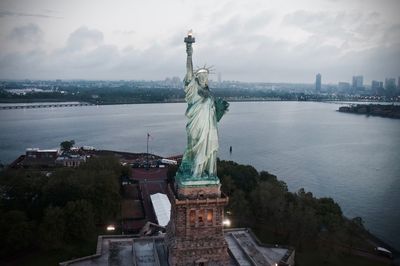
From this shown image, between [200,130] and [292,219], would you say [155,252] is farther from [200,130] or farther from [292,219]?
[292,219]

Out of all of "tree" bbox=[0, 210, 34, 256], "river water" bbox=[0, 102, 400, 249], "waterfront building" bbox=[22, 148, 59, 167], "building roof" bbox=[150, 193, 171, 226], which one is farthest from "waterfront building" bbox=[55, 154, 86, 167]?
"tree" bbox=[0, 210, 34, 256]

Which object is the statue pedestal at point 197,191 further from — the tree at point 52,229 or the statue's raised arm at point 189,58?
the tree at point 52,229

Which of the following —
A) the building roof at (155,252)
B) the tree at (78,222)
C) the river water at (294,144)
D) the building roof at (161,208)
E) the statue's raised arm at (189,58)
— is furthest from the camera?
the river water at (294,144)

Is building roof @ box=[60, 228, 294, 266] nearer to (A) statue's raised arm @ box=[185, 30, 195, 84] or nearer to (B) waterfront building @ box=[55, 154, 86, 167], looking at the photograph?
(A) statue's raised arm @ box=[185, 30, 195, 84]

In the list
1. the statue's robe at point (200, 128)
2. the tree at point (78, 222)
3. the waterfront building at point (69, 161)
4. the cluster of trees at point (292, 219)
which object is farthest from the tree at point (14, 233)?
the waterfront building at point (69, 161)

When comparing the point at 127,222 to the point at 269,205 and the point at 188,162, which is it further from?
the point at 188,162

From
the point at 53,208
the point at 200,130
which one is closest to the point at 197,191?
the point at 200,130
